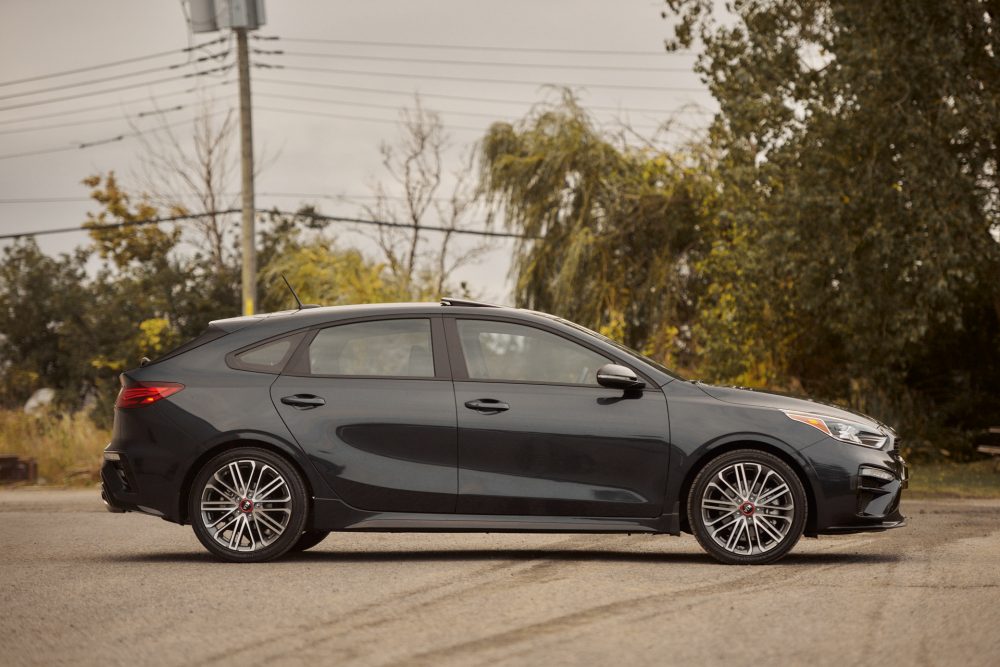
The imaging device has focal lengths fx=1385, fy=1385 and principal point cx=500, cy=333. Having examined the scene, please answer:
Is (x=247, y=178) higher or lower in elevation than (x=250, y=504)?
higher

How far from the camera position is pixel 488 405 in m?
8.94

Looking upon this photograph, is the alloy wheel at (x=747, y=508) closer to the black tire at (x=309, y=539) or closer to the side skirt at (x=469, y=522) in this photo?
the side skirt at (x=469, y=522)

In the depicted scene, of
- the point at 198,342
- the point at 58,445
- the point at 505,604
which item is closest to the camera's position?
the point at 505,604

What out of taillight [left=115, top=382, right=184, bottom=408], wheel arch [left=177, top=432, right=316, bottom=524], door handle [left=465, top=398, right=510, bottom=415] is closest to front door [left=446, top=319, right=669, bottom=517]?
door handle [left=465, top=398, right=510, bottom=415]

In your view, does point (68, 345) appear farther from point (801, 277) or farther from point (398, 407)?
point (398, 407)

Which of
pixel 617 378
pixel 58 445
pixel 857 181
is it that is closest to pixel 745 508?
pixel 617 378

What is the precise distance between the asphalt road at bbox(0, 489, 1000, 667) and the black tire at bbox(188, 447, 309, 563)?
0.16 meters

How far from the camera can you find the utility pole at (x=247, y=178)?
25438mm

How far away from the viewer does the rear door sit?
895 centimetres

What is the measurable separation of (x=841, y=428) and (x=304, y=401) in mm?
3478

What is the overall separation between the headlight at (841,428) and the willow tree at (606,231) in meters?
19.2

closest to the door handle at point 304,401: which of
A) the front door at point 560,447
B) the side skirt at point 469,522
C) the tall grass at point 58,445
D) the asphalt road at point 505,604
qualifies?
the side skirt at point 469,522

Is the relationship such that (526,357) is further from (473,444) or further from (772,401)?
(772,401)

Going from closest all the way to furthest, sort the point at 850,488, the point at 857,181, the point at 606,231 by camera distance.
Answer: the point at 850,488, the point at 857,181, the point at 606,231
